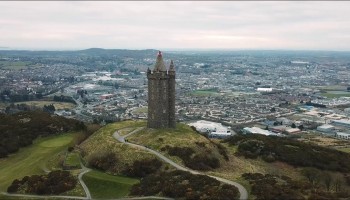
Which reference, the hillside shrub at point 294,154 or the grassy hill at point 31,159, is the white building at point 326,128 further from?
the grassy hill at point 31,159

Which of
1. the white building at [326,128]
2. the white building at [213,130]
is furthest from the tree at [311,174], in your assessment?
the white building at [326,128]

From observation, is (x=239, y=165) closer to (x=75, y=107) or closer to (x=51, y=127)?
(x=51, y=127)

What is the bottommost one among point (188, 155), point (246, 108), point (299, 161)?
point (246, 108)

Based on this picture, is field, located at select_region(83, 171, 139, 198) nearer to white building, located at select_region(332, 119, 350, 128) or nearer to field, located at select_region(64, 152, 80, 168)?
field, located at select_region(64, 152, 80, 168)

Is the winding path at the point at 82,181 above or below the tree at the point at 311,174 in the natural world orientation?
above

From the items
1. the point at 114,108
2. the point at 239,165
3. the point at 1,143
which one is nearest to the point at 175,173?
the point at 239,165

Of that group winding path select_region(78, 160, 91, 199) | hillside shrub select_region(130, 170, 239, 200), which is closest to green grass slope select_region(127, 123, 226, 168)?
hillside shrub select_region(130, 170, 239, 200)
